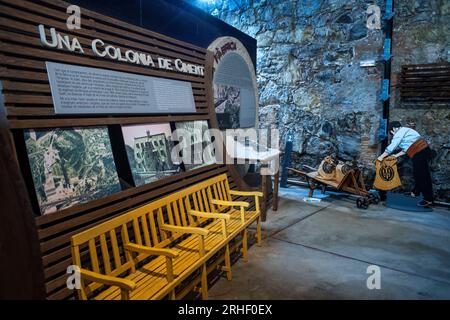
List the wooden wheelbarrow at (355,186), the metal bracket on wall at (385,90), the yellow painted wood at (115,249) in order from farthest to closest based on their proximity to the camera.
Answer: the metal bracket on wall at (385,90), the wooden wheelbarrow at (355,186), the yellow painted wood at (115,249)

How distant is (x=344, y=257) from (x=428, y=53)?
173 inches

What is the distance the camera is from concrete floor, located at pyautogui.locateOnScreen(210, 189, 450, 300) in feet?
10.1

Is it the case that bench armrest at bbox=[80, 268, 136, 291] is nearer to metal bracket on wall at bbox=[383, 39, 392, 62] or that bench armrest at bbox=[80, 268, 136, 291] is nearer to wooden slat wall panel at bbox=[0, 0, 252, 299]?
wooden slat wall panel at bbox=[0, 0, 252, 299]

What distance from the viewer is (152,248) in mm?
2447

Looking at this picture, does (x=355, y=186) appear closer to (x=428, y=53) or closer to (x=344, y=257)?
(x=344, y=257)

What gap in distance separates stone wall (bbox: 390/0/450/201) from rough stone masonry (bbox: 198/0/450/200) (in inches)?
0.6

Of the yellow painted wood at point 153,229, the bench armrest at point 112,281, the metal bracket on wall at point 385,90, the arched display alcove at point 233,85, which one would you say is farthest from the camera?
the metal bracket on wall at point 385,90

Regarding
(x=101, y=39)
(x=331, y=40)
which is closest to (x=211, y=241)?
(x=101, y=39)

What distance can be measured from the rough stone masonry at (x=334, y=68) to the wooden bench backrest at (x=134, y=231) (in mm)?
4205

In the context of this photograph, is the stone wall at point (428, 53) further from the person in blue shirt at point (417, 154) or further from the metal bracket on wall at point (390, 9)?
the person in blue shirt at point (417, 154)

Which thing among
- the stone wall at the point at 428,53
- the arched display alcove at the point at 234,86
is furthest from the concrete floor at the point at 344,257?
the arched display alcove at the point at 234,86

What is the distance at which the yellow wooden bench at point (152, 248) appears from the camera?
228 cm

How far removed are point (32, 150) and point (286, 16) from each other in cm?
668
